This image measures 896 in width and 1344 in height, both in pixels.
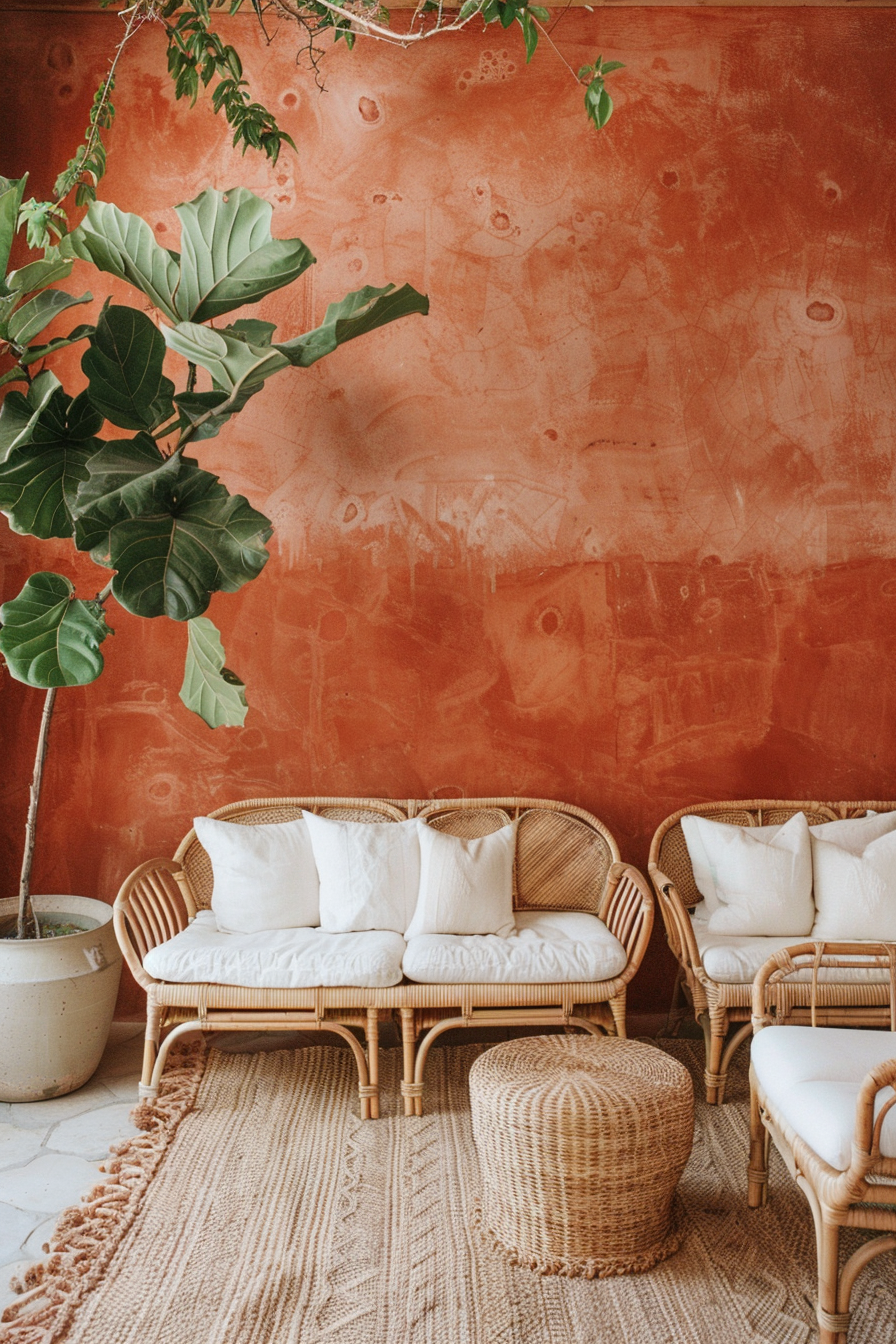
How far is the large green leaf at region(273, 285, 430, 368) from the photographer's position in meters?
2.51

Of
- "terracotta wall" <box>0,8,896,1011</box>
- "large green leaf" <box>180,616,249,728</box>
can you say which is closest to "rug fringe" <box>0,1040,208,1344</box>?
"terracotta wall" <box>0,8,896,1011</box>

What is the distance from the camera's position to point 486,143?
376cm

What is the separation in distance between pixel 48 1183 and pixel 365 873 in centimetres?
127

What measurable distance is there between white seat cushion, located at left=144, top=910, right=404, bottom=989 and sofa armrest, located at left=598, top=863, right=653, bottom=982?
0.73 m

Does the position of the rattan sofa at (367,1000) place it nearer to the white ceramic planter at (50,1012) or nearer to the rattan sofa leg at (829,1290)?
the white ceramic planter at (50,1012)

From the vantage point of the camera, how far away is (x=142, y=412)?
275 cm

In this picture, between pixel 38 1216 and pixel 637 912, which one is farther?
pixel 637 912

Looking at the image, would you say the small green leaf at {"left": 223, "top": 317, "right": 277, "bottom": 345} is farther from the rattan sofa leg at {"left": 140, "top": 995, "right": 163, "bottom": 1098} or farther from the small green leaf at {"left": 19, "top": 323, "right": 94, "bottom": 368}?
the rattan sofa leg at {"left": 140, "top": 995, "right": 163, "bottom": 1098}

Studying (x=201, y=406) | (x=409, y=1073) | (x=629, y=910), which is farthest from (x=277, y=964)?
(x=201, y=406)

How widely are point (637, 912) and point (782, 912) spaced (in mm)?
493

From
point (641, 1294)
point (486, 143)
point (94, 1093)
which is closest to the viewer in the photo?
point (641, 1294)

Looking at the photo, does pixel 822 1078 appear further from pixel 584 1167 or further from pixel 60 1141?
pixel 60 1141

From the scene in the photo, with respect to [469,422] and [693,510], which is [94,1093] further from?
[693,510]

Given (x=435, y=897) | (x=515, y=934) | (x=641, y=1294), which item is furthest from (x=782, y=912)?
(x=641, y=1294)
